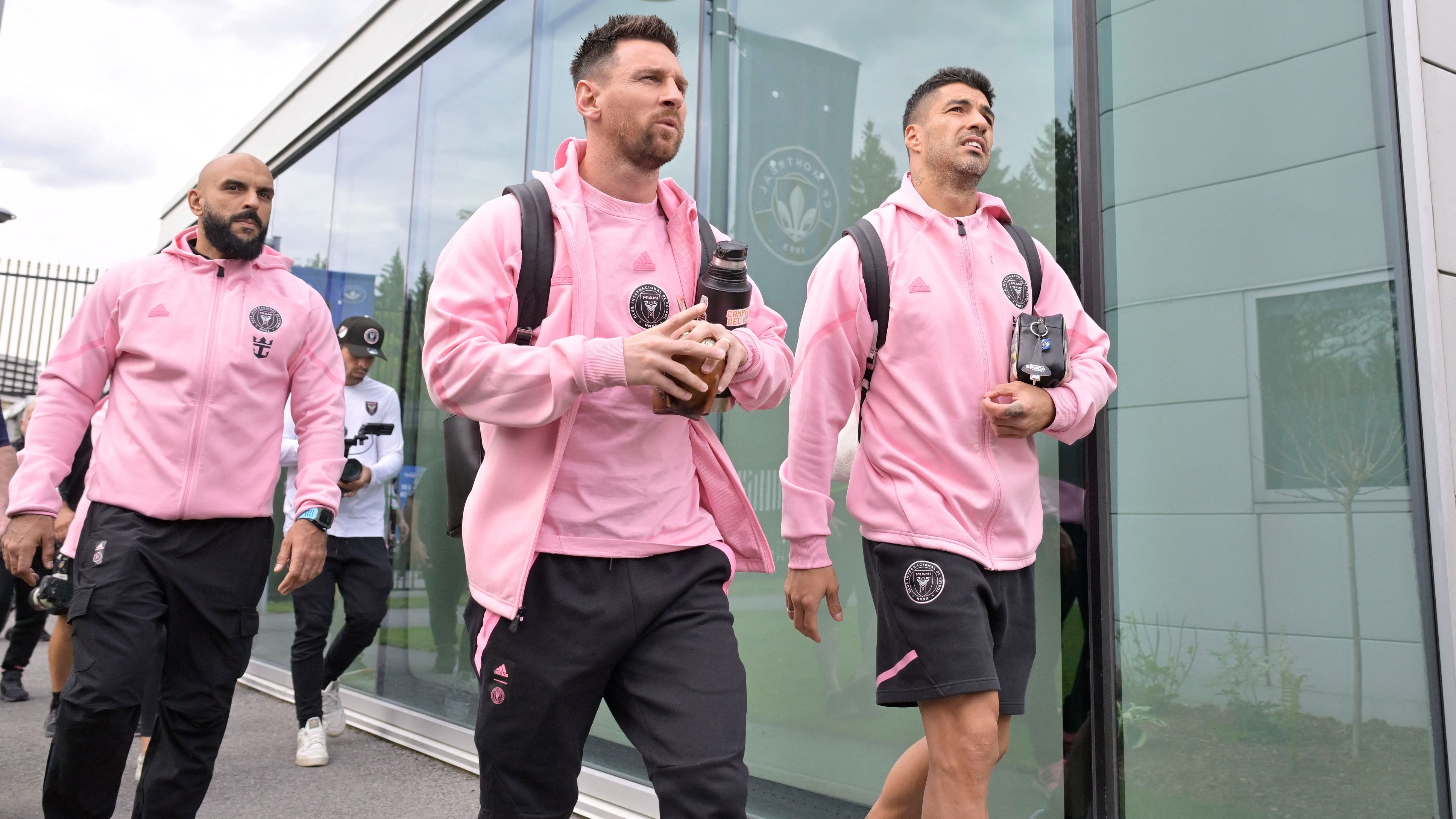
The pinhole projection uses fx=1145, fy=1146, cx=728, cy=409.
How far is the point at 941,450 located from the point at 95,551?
8.47 feet

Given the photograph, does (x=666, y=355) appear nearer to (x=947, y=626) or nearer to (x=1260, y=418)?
(x=947, y=626)

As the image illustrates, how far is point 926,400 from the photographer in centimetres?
297

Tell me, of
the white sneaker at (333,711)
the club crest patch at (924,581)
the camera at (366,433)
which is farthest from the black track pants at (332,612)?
the club crest patch at (924,581)

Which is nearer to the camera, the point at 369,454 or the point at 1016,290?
the point at 1016,290

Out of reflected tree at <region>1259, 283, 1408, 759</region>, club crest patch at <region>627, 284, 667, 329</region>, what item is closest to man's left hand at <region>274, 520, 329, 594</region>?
club crest patch at <region>627, 284, 667, 329</region>

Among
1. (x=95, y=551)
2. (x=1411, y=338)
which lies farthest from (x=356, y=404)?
(x=1411, y=338)

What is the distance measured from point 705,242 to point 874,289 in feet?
1.93

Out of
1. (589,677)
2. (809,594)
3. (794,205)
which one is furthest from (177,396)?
(794,205)

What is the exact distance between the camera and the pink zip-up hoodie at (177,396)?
3572mm

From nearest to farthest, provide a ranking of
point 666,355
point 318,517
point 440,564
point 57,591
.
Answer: point 666,355 → point 57,591 → point 318,517 → point 440,564

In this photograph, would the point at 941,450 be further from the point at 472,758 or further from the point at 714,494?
the point at 472,758

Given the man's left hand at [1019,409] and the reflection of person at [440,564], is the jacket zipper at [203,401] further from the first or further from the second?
the reflection of person at [440,564]

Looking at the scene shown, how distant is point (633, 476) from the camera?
2.47m

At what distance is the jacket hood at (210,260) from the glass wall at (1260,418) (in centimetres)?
282
